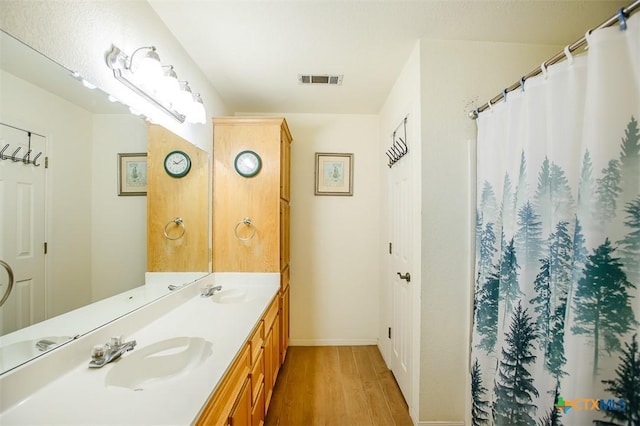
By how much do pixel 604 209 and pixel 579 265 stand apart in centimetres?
21

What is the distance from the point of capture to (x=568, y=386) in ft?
2.81

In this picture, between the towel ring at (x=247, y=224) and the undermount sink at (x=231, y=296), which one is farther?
the towel ring at (x=247, y=224)

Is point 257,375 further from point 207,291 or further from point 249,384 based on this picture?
point 207,291

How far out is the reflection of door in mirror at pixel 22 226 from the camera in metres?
0.70

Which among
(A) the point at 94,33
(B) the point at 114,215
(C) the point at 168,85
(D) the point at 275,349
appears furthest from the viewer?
(D) the point at 275,349

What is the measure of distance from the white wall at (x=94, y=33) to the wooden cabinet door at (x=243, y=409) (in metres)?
1.48

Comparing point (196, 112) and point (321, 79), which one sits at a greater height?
point (321, 79)

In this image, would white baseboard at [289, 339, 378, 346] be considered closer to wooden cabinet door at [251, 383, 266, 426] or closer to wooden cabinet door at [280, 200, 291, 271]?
wooden cabinet door at [280, 200, 291, 271]

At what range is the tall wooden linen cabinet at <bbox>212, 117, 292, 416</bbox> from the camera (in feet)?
6.57

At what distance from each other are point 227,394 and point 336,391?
1318 mm

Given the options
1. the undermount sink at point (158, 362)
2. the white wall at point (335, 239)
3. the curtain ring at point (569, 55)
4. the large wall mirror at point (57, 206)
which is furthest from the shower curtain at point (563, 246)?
the large wall mirror at point (57, 206)

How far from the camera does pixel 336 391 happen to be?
1.89 meters

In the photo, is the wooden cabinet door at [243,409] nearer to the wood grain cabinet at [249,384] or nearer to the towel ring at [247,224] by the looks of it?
the wood grain cabinet at [249,384]

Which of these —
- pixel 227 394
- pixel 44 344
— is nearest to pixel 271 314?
pixel 227 394
